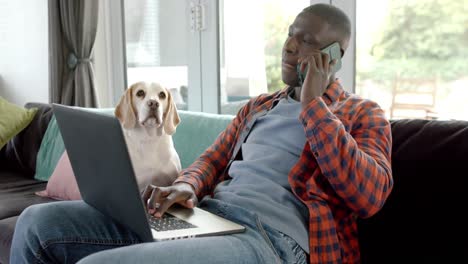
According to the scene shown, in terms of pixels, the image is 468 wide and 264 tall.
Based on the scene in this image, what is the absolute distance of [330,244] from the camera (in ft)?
4.57

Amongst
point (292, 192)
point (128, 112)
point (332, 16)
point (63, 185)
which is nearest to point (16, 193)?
point (63, 185)

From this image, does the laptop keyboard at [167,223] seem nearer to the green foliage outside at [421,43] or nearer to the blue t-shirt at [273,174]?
the blue t-shirt at [273,174]

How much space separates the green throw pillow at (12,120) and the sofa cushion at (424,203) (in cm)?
232

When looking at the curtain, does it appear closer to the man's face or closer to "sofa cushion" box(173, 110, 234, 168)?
"sofa cushion" box(173, 110, 234, 168)

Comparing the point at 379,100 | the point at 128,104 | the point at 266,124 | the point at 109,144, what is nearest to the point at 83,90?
the point at 128,104

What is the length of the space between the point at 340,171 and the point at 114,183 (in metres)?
0.53

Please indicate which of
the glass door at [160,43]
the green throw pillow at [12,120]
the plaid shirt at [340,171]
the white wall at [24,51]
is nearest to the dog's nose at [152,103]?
the plaid shirt at [340,171]

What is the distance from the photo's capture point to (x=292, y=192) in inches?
57.9

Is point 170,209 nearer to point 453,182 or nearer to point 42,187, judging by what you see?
point 453,182

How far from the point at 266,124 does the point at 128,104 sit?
77 cm

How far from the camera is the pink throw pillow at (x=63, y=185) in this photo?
2508 mm

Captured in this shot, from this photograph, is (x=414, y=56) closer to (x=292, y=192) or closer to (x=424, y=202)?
(x=424, y=202)

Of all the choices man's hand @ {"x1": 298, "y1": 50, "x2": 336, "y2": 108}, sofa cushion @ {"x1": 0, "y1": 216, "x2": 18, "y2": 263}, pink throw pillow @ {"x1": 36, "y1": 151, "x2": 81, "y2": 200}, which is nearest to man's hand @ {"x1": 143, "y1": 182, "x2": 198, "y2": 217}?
man's hand @ {"x1": 298, "y1": 50, "x2": 336, "y2": 108}

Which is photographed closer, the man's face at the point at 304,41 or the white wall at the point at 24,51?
the man's face at the point at 304,41
